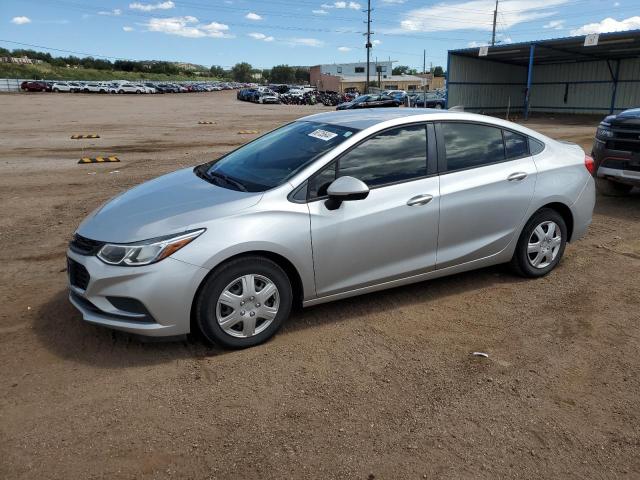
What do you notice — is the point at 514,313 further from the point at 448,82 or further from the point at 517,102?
the point at 517,102

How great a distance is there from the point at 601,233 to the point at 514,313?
3.01 meters

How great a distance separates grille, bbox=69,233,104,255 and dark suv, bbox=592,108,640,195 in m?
6.96

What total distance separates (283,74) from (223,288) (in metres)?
156

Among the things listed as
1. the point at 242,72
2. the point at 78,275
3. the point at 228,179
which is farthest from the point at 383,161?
the point at 242,72

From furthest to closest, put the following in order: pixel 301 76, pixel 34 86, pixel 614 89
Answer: pixel 301 76 < pixel 34 86 < pixel 614 89

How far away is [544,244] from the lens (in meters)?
5.05

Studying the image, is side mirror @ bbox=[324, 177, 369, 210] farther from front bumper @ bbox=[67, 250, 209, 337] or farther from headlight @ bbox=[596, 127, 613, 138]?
headlight @ bbox=[596, 127, 613, 138]

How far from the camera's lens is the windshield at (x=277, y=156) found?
4.06 m

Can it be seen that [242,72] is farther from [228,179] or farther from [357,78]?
[228,179]

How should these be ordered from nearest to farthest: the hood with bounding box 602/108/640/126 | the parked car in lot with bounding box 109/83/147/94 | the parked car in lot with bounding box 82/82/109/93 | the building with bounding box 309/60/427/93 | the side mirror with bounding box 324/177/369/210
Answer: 1. the side mirror with bounding box 324/177/369/210
2. the hood with bounding box 602/108/640/126
3. the parked car in lot with bounding box 82/82/109/93
4. the parked car in lot with bounding box 109/83/147/94
5. the building with bounding box 309/60/427/93

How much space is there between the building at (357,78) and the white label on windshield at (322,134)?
8680 centimetres

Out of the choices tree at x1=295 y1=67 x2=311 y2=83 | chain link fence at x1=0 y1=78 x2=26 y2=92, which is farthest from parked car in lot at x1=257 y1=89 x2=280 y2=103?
tree at x1=295 y1=67 x2=311 y2=83

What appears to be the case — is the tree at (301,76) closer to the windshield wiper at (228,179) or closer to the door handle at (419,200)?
the windshield wiper at (228,179)

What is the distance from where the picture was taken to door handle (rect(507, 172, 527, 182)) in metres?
4.70
